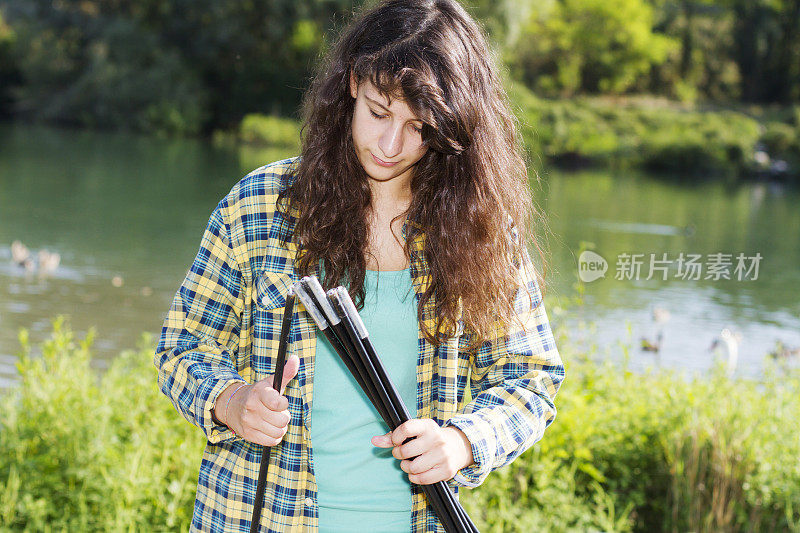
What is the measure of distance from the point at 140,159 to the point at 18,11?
14443 millimetres

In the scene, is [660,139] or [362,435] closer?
[362,435]

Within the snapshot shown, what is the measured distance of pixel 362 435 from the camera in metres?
1.54

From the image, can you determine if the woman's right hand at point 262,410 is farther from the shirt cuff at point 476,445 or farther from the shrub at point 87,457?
the shrub at point 87,457

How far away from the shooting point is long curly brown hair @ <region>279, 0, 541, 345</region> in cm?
150

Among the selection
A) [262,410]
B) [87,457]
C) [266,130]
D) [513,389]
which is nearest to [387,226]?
[513,389]

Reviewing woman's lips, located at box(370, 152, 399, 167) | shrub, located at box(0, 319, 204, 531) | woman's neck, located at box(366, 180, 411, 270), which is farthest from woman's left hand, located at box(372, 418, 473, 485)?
shrub, located at box(0, 319, 204, 531)

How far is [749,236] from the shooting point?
1730cm

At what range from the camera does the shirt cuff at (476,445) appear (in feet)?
4.66

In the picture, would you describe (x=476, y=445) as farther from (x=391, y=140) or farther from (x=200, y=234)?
(x=200, y=234)

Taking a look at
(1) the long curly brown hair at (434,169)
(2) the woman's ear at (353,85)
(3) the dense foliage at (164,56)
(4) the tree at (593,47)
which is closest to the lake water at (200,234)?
(1) the long curly brown hair at (434,169)

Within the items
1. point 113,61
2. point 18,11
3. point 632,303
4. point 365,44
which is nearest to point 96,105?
point 113,61

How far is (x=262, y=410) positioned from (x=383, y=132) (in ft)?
1.73

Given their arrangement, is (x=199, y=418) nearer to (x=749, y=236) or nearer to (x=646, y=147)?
(x=749, y=236)

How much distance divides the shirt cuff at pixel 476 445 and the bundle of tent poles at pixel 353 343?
0.10 meters
